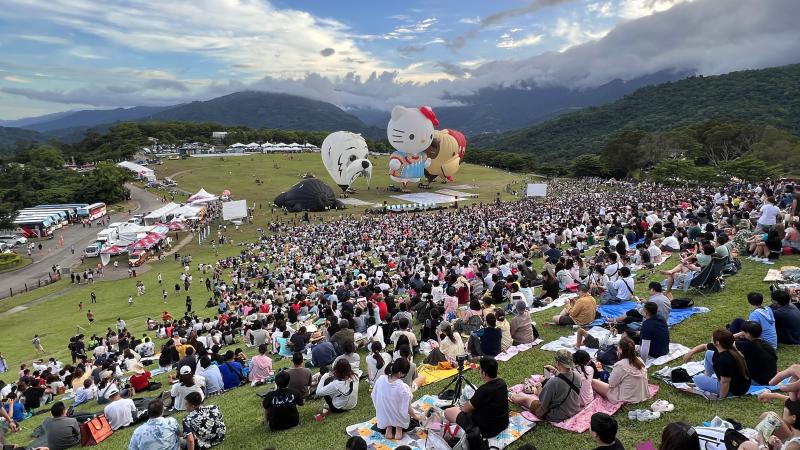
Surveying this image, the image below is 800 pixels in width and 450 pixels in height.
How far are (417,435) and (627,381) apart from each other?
102 inches

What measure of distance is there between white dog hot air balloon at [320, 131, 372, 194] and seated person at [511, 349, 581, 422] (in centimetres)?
4221

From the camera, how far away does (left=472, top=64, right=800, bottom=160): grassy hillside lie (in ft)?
278

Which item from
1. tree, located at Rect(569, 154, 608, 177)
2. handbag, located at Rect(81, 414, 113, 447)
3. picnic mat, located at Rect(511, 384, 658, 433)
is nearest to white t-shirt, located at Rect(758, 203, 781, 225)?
picnic mat, located at Rect(511, 384, 658, 433)

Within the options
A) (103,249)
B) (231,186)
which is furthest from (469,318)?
(231,186)

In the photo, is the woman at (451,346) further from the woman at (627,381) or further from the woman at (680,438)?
the woman at (680,438)

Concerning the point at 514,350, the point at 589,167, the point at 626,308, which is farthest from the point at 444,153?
the point at 514,350

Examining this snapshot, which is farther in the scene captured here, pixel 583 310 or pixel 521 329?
pixel 583 310

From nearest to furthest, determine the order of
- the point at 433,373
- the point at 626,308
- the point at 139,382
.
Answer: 1. the point at 433,373
2. the point at 626,308
3. the point at 139,382

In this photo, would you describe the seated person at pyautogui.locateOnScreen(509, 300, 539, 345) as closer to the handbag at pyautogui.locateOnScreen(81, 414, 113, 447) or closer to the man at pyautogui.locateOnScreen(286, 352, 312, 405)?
the man at pyautogui.locateOnScreen(286, 352, 312, 405)

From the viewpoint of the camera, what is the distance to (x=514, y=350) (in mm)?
7785

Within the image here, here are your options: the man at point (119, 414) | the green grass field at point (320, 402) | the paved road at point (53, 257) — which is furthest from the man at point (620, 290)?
the paved road at point (53, 257)

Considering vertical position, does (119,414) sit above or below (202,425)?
below

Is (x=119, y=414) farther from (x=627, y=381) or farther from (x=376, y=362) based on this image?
(x=627, y=381)

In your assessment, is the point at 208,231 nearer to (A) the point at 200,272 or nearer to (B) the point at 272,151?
(A) the point at 200,272
